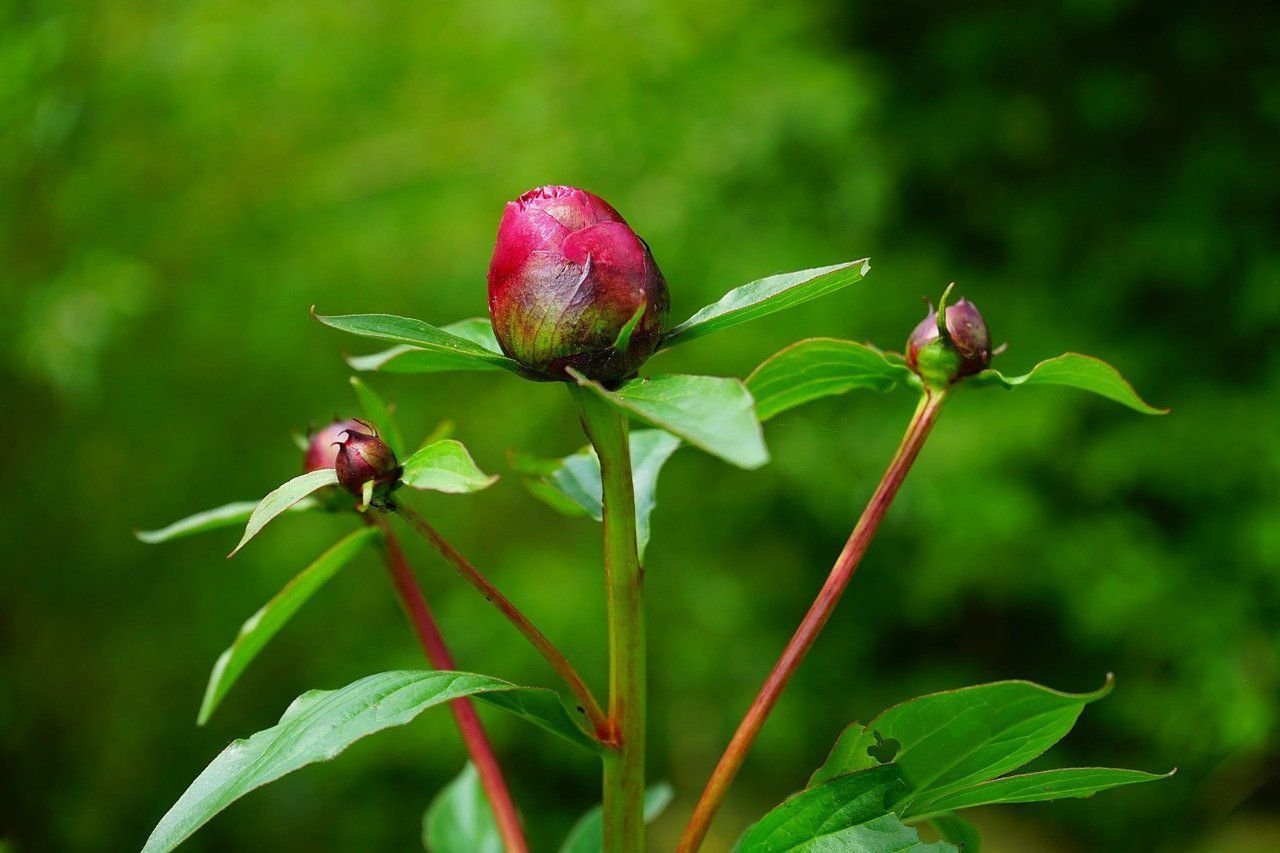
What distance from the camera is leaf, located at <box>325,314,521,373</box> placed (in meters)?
0.35

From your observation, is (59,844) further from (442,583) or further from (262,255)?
(262,255)

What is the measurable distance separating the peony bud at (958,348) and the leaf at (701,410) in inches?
5.0

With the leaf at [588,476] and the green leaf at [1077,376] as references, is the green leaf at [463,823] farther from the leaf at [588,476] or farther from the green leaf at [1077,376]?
the green leaf at [1077,376]

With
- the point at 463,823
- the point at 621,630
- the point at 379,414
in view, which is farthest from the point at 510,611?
the point at 463,823

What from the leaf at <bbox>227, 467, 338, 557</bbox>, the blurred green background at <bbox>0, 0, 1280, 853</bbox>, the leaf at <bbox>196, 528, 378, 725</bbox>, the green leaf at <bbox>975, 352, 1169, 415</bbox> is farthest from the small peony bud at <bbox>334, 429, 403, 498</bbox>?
the blurred green background at <bbox>0, 0, 1280, 853</bbox>

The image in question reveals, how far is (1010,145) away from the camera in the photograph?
1891 millimetres

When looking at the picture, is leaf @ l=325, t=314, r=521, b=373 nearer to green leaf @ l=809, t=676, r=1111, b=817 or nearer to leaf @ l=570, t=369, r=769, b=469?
leaf @ l=570, t=369, r=769, b=469

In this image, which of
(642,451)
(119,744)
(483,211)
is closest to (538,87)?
(483,211)

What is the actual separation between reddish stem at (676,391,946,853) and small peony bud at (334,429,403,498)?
142 mm

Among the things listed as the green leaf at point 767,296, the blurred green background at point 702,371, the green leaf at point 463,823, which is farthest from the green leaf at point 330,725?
the blurred green background at point 702,371

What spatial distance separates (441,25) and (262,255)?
1.76 ft

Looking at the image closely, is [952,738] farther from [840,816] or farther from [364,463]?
[364,463]

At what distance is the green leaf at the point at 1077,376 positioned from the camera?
0.42 meters

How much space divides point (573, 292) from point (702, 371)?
1.39 m
